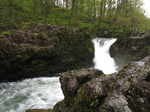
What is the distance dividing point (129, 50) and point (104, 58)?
2.90 meters

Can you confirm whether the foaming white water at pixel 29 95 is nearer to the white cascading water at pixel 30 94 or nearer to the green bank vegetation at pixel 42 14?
the white cascading water at pixel 30 94

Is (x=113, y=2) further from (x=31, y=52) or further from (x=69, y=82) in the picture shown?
(x=69, y=82)

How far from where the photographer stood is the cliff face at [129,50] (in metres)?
11.4

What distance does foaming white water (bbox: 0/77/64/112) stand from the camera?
5.66 metres

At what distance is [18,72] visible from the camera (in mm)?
8258

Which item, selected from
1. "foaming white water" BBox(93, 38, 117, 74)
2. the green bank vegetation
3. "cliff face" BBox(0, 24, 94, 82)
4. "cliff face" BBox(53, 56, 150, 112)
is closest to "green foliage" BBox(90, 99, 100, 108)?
"cliff face" BBox(53, 56, 150, 112)

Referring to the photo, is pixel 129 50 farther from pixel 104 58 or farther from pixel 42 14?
pixel 42 14

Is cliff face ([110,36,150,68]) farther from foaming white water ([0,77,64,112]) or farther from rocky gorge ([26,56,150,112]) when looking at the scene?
rocky gorge ([26,56,150,112])

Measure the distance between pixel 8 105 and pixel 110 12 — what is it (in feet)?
69.8

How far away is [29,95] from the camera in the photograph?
6.69 meters

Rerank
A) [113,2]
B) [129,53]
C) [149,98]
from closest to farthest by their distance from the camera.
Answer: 1. [149,98]
2. [129,53]
3. [113,2]

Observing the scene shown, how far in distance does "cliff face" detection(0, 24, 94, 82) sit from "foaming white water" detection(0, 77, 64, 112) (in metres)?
0.79

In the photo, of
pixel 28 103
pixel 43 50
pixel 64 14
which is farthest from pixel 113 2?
pixel 28 103

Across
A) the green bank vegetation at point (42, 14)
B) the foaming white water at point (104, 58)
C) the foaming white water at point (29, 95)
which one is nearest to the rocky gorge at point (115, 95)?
the foaming white water at point (29, 95)
